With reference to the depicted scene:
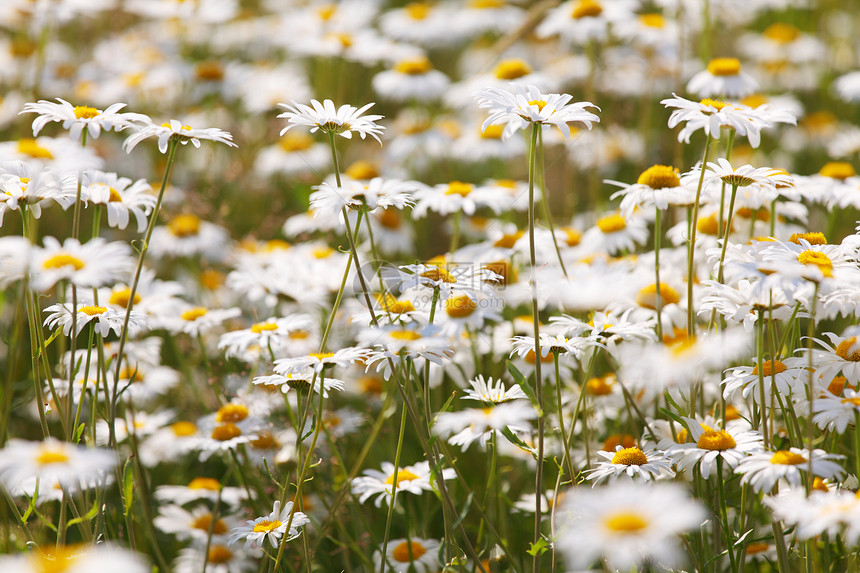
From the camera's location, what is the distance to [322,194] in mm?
2584


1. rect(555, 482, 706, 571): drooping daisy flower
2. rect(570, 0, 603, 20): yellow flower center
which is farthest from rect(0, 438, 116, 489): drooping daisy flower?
rect(570, 0, 603, 20): yellow flower center

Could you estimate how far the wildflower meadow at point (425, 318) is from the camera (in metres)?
2.16

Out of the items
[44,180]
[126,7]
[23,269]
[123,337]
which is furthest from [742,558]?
[126,7]

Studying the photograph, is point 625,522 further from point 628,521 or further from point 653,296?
point 653,296

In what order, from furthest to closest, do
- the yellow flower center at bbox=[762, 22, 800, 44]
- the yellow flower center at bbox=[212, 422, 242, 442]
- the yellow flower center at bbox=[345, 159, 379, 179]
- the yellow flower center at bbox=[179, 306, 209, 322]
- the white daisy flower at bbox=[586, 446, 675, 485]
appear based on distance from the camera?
the yellow flower center at bbox=[762, 22, 800, 44], the yellow flower center at bbox=[345, 159, 379, 179], the yellow flower center at bbox=[179, 306, 209, 322], the yellow flower center at bbox=[212, 422, 242, 442], the white daisy flower at bbox=[586, 446, 675, 485]

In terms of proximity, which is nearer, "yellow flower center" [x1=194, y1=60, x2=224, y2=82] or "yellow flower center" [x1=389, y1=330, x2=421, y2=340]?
"yellow flower center" [x1=389, y1=330, x2=421, y2=340]

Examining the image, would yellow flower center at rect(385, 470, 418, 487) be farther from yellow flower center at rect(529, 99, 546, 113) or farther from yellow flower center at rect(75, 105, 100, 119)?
yellow flower center at rect(75, 105, 100, 119)

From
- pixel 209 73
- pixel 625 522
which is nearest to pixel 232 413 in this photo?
pixel 625 522

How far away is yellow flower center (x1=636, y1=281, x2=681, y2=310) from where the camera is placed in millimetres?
3027

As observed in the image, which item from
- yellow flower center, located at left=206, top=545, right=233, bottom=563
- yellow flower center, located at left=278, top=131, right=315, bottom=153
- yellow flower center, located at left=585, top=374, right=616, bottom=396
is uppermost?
yellow flower center, located at left=278, top=131, right=315, bottom=153

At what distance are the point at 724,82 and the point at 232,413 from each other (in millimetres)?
2695

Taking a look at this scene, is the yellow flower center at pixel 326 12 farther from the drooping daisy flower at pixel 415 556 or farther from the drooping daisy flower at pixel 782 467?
the drooping daisy flower at pixel 782 467

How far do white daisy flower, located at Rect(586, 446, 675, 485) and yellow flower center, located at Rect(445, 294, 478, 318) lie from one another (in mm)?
687

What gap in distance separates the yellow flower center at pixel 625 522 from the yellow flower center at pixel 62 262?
134 cm
